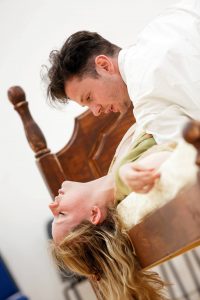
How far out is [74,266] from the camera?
1.43 metres

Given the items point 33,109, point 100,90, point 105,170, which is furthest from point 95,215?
point 33,109

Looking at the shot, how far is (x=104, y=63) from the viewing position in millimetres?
1521

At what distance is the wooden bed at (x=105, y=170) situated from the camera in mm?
946

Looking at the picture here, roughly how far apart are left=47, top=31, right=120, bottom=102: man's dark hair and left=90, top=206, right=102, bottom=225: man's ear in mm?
433

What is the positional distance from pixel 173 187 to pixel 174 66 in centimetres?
37

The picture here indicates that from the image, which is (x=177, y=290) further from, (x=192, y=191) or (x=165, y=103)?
(x=192, y=191)

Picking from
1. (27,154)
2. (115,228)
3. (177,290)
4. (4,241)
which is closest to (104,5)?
(27,154)

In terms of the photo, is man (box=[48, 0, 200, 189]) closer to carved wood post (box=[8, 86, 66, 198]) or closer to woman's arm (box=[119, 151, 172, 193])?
woman's arm (box=[119, 151, 172, 193])

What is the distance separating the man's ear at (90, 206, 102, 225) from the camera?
53.5 inches

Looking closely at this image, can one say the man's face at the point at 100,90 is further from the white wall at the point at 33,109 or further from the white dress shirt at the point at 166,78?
the white wall at the point at 33,109

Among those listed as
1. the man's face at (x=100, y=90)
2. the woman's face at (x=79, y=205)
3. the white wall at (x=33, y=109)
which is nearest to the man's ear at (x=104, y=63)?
the man's face at (x=100, y=90)

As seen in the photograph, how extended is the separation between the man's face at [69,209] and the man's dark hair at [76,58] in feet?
1.22

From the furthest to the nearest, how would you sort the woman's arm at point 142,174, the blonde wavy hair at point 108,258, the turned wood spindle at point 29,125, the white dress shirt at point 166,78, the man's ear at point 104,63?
the turned wood spindle at point 29,125 < the man's ear at point 104,63 < the blonde wavy hair at point 108,258 < the white dress shirt at point 166,78 < the woman's arm at point 142,174

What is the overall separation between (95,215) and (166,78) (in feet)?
1.46
